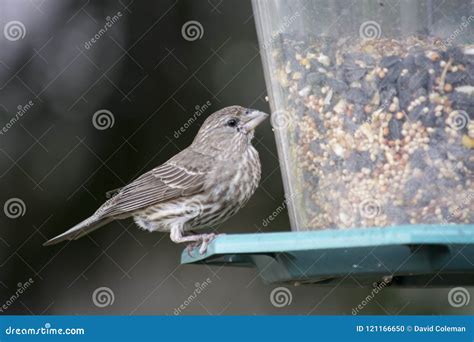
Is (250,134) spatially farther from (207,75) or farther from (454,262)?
(207,75)

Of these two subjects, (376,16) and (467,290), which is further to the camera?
(467,290)

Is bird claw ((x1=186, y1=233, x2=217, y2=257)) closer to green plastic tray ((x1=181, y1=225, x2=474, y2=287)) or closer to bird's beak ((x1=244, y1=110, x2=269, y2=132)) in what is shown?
green plastic tray ((x1=181, y1=225, x2=474, y2=287))

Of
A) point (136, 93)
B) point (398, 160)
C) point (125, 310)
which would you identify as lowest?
point (125, 310)

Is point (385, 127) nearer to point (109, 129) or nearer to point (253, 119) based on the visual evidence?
point (253, 119)

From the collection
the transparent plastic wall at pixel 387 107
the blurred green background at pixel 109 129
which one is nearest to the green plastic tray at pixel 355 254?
the transparent plastic wall at pixel 387 107

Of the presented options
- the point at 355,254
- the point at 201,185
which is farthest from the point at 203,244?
the point at 201,185

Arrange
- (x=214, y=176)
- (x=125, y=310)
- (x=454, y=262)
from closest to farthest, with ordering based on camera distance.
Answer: (x=454, y=262) < (x=214, y=176) < (x=125, y=310)

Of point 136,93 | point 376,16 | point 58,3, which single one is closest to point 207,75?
point 136,93

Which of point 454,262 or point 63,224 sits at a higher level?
point 454,262
